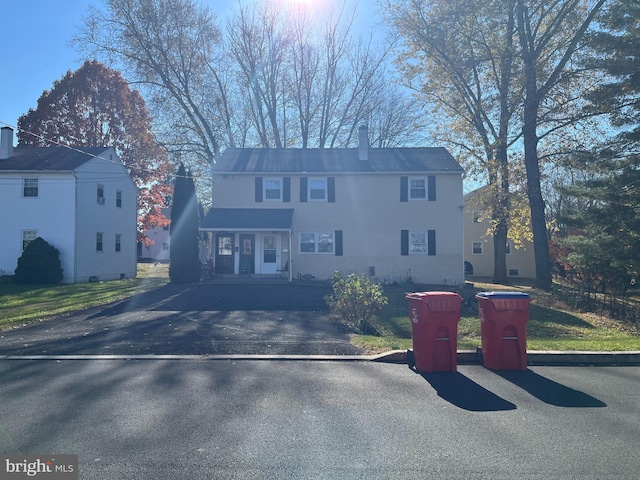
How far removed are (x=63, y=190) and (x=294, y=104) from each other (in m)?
17.3

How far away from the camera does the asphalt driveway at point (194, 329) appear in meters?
9.14

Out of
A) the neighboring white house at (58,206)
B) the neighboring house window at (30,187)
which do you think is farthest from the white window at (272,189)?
the neighboring house window at (30,187)

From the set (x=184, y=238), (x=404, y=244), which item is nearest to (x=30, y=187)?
(x=184, y=238)

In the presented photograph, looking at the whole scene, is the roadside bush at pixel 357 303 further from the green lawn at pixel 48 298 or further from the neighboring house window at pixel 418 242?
the neighboring house window at pixel 418 242

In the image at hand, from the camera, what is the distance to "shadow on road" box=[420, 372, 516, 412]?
19.5 feet

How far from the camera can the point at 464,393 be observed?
21.3 feet

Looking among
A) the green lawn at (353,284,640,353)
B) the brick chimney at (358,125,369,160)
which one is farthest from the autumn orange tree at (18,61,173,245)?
the green lawn at (353,284,640,353)

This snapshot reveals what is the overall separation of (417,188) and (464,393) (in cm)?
1898

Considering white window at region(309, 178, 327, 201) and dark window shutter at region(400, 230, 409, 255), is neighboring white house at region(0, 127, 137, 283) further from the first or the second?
dark window shutter at region(400, 230, 409, 255)

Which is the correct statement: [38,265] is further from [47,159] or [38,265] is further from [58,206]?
[47,159]

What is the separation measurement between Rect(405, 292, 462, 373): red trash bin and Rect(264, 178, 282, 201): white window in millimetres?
17590

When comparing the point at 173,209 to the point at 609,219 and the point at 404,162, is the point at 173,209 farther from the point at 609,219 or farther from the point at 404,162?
the point at 609,219

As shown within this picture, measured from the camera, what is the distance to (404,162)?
2562 centimetres

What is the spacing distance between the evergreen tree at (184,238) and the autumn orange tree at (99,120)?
13448mm
